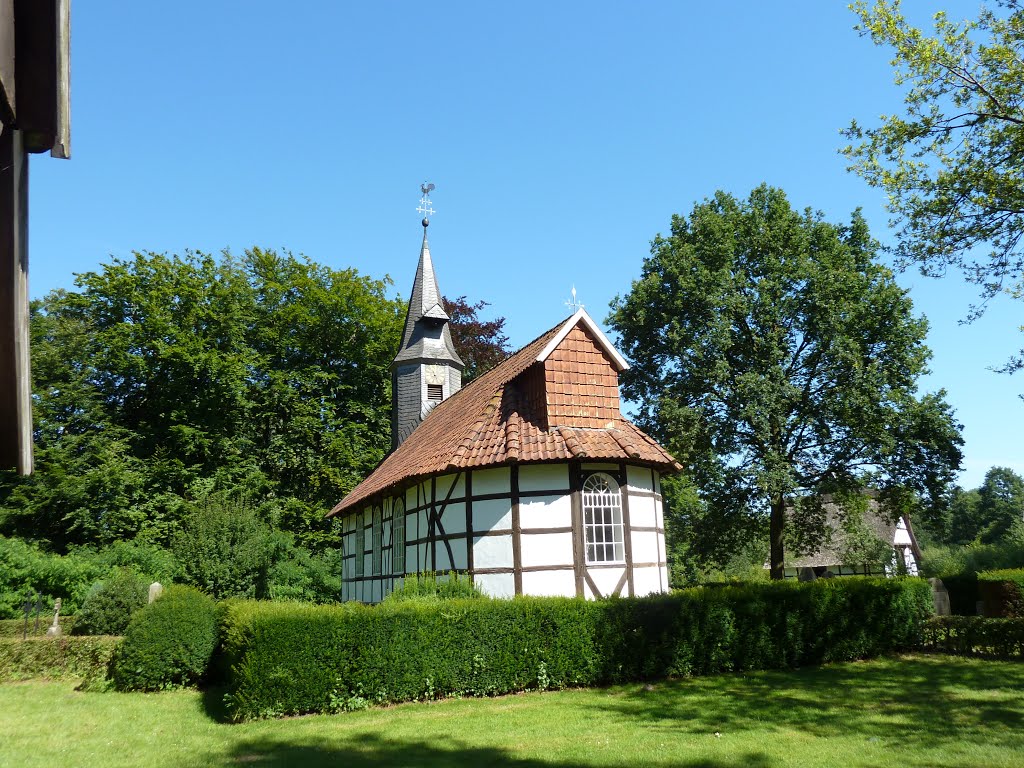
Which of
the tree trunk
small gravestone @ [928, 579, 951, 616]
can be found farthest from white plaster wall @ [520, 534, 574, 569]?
the tree trunk

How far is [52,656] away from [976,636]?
68.0 feet

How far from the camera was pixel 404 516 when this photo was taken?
19328mm

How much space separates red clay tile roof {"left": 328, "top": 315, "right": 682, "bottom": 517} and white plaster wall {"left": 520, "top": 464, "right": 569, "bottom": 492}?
0.42m

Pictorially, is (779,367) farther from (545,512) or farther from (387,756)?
(387,756)

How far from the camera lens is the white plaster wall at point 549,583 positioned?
50.3 ft

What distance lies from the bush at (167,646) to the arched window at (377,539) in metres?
7.30

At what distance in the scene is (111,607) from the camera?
1969 centimetres

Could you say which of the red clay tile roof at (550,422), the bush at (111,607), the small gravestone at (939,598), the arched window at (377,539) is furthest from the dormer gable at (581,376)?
the bush at (111,607)

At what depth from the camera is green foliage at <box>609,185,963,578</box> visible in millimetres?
23766

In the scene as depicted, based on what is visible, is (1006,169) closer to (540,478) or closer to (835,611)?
(835,611)

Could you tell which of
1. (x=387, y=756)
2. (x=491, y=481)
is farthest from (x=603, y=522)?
(x=387, y=756)

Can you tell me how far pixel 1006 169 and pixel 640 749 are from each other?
14.0m

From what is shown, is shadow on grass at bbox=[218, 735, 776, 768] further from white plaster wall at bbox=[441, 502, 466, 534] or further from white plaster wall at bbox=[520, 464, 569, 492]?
white plaster wall at bbox=[520, 464, 569, 492]

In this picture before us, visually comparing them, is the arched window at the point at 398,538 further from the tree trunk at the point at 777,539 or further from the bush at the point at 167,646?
the tree trunk at the point at 777,539
